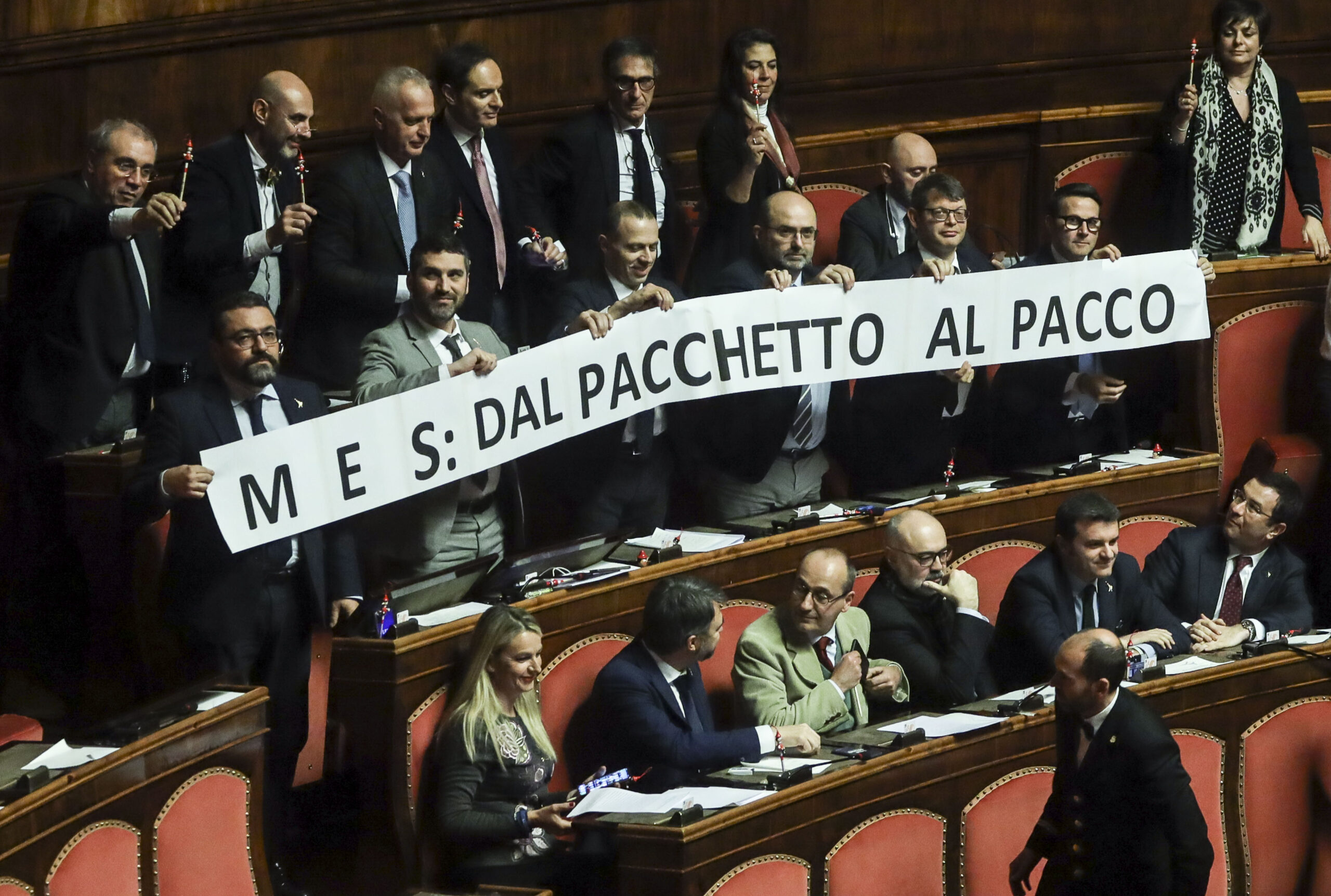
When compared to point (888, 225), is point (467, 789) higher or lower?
lower

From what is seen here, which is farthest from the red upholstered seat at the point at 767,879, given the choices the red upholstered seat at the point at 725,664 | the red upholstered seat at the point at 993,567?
the red upholstered seat at the point at 993,567

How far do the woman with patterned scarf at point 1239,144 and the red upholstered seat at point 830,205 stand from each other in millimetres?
964

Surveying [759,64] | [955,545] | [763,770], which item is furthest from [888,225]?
[763,770]

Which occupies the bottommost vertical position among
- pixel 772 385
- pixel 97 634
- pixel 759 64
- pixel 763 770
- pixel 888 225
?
pixel 763 770

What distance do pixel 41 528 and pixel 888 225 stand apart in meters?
2.28

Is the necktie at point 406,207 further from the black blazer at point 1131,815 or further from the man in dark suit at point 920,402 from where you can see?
the black blazer at point 1131,815

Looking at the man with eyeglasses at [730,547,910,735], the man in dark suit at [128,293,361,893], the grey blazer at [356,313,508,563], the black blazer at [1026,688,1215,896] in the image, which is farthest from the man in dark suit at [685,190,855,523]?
the black blazer at [1026,688,1215,896]

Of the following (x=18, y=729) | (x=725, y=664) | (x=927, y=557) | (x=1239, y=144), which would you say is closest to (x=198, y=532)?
(x=18, y=729)

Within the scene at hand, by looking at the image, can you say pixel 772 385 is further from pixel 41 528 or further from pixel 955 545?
pixel 41 528

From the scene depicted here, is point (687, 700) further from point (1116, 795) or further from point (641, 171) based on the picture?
point (641, 171)

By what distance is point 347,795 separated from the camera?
4012 millimetres

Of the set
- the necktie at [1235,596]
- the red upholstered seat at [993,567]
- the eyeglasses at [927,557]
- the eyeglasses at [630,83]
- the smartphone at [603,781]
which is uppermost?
the eyeglasses at [630,83]

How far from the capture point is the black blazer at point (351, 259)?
450 centimetres

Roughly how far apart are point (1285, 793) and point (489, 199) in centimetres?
227
